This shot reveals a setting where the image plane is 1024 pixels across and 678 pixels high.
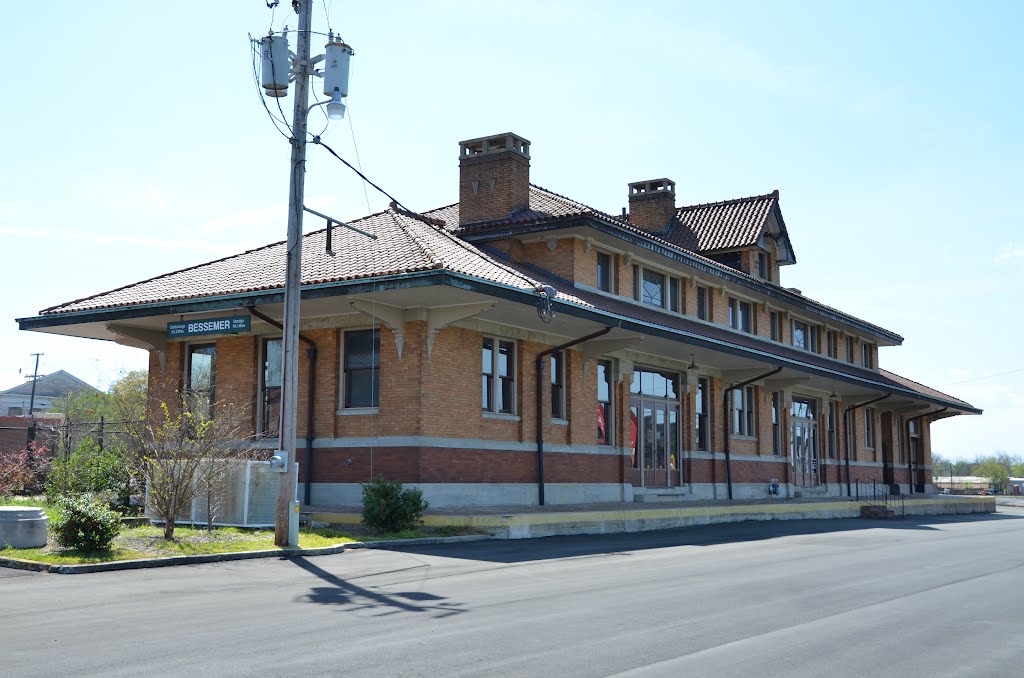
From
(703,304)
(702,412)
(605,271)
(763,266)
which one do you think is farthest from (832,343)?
(605,271)

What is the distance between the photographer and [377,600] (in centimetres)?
1051

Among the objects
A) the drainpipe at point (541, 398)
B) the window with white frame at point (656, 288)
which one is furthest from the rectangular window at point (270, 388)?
the window with white frame at point (656, 288)

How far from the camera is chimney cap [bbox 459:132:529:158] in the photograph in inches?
1038

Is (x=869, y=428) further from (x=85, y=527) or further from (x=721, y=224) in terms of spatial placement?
(x=85, y=527)

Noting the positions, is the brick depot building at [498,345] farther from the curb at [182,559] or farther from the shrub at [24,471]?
the curb at [182,559]

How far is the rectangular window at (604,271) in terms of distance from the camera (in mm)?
26250

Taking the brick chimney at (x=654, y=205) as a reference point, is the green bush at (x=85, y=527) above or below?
below

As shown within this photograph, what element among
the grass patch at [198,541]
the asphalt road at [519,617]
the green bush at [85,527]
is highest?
the green bush at [85,527]

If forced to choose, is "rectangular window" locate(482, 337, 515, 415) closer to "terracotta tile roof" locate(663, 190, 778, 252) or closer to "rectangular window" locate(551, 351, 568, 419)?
"rectangular window" locate(551, 351, 568, 419)

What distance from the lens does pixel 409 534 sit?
16.9 m

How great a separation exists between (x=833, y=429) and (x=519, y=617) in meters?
33.8

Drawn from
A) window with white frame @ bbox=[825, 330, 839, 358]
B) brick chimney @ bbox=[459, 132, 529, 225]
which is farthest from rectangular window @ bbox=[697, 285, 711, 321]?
window with white frame @ bbox=[825, 330, 839, 358]

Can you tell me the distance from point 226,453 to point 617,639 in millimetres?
11042

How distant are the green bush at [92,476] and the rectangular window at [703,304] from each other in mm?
18141
